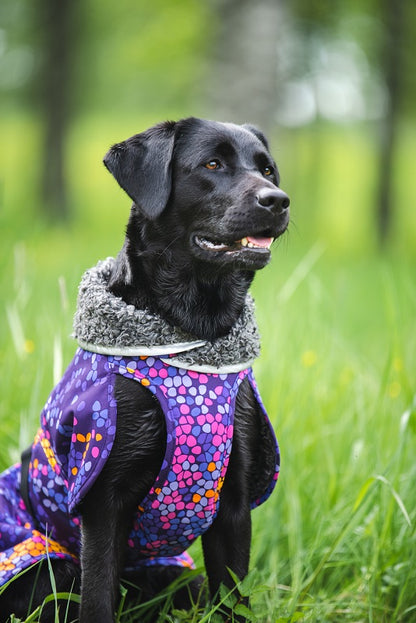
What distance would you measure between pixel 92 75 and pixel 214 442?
712 inches

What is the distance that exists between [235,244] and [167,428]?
0.64 metres

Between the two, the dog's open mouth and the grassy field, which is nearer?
the dog's open mouth

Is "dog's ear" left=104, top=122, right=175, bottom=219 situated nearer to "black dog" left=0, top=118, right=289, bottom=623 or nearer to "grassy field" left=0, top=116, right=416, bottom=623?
"black dog" left=0, top=118, right=289, bottom=623

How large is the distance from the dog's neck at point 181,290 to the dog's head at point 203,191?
58 millimetres

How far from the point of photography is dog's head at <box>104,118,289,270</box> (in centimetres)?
216

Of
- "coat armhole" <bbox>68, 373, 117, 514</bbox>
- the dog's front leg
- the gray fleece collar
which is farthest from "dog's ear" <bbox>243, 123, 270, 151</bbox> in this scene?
the dog's front leg

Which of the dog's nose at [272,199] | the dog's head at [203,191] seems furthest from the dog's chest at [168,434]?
the dog's nose at [272,199]

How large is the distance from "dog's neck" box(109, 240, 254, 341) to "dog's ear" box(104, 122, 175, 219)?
0.15 metres

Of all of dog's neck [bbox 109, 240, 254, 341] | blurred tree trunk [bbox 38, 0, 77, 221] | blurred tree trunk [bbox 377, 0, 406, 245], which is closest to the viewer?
dog's neck [bbox 109, 240, 254, 341]

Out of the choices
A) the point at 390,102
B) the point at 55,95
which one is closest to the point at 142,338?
the point at 390,102

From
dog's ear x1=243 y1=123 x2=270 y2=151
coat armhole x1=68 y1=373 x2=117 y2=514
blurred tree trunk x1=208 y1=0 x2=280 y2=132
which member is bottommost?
coat armhole x1=68 y1=373 x2=117 y2=514

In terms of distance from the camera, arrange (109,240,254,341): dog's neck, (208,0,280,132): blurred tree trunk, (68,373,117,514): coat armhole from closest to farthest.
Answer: (68,373,117,514): coat armhole < (109,240,254,341): dog's neck < (208,0,280,132): blurred tree trunk

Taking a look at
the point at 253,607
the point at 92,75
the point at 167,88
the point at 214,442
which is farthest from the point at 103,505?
the point at 167,88

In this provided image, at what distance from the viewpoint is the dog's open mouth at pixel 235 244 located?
2.20m
